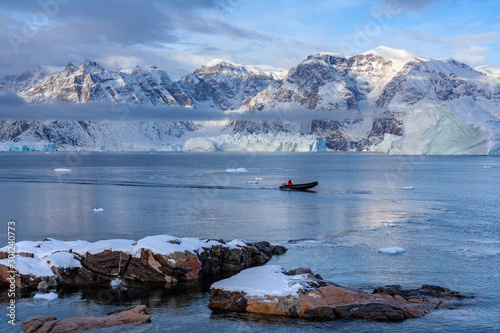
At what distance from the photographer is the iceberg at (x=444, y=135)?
149000mm

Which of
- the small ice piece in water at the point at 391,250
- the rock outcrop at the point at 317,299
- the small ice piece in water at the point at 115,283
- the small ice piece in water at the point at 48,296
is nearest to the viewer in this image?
the rock outcrop at the point at 317,299

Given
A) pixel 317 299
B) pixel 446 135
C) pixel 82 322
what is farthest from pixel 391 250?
pixel 446 135

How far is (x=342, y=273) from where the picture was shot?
2405 centimetres

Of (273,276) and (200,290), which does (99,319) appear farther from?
(273,276)

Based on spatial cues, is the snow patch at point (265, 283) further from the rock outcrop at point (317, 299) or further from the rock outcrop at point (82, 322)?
the rock outcrop at point (82, 322)

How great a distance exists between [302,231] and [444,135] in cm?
13074

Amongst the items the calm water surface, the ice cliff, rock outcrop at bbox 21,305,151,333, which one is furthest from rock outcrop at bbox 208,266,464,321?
the ice cliff

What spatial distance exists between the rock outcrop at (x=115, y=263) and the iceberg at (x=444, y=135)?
5338 inches

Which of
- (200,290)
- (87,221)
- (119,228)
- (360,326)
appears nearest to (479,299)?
(360,326)

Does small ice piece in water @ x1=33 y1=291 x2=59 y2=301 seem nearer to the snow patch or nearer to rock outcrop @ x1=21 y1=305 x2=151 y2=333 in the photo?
rock outcrop @ x1=21 y1=305 x2=151 y2=333

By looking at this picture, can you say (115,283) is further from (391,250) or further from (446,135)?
(446,135)

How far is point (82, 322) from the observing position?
17188 millimetres

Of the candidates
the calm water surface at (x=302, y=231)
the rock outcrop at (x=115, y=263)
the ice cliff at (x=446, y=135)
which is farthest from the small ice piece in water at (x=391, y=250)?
the ice cliff at (x=446, y=135)

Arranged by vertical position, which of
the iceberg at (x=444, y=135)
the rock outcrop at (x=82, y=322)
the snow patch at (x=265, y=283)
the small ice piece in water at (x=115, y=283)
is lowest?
the small ice piece in water at (x=115, y=283)
